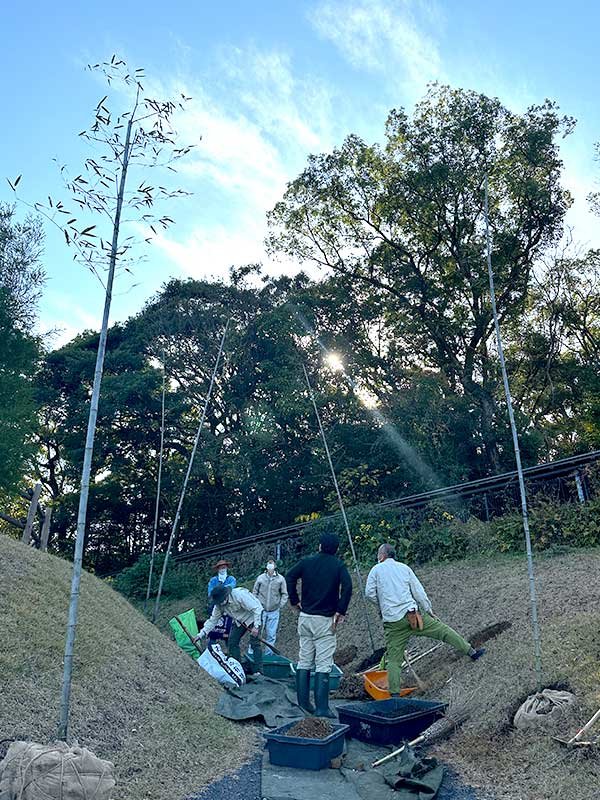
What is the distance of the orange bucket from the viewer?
22.1 ft

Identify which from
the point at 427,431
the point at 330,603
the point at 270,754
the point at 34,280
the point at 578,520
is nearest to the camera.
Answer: the point at 270,754

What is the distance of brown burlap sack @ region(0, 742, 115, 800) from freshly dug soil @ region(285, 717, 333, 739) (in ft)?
6.31

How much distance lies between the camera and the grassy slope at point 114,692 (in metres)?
4.70

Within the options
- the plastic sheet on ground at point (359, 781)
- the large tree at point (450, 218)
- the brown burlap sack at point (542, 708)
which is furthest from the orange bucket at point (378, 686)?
the large tree at point (450, 218)

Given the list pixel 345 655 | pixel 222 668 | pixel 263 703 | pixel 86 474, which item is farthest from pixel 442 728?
pixel 345 655

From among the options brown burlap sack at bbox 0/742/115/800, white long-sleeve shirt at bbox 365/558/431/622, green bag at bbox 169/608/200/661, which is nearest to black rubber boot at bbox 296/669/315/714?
white long-sleeve shirt at bbox 365/558/431/622

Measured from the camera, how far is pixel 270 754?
492 centimetres

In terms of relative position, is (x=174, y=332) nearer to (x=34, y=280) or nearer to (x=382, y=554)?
(x=34, y=280)

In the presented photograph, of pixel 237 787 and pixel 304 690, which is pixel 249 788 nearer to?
pixel 237 787

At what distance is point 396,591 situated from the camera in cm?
666

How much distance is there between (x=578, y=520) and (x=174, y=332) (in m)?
15.3

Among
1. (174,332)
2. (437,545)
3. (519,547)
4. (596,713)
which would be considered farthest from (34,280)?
(596,713)

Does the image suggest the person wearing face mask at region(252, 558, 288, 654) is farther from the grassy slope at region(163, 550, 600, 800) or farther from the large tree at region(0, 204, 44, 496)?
the large tree at region(0, 204, 44, 496)

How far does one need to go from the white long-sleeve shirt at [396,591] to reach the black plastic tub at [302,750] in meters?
1.87
